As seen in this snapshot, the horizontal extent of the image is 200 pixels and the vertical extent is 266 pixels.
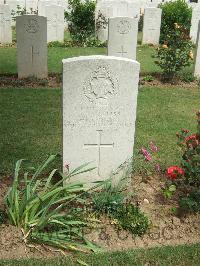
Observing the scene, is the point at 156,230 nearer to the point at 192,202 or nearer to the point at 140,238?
the point at 140,238

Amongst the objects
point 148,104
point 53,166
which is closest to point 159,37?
point 148,104

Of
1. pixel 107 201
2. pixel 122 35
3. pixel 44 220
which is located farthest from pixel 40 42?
pixel 44 220

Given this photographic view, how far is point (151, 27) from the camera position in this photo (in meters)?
15.4

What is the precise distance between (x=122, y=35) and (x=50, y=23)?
5.19m

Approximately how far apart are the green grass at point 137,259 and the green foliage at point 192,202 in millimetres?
414

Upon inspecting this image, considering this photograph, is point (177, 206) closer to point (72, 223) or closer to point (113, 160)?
point (113, 160)

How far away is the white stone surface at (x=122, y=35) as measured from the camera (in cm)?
1007

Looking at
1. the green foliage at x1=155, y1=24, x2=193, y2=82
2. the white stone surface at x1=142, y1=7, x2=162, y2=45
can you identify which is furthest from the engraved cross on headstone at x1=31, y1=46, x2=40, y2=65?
the white stone surface at x1=142, y1=7, x2=162, y2=45

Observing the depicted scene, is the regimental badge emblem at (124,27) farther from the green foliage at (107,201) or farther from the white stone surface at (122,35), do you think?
the green foliage at (107,201)

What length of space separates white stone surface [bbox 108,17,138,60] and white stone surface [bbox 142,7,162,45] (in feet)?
17.7

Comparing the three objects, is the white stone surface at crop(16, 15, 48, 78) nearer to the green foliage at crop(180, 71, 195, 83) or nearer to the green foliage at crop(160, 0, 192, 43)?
the green foliage at crop(180, 71, 195, 83)

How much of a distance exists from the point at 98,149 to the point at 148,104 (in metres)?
3.93

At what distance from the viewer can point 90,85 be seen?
412cm

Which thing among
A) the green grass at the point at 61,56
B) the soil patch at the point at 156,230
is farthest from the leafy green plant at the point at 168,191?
the green grass at the point at 61,56
